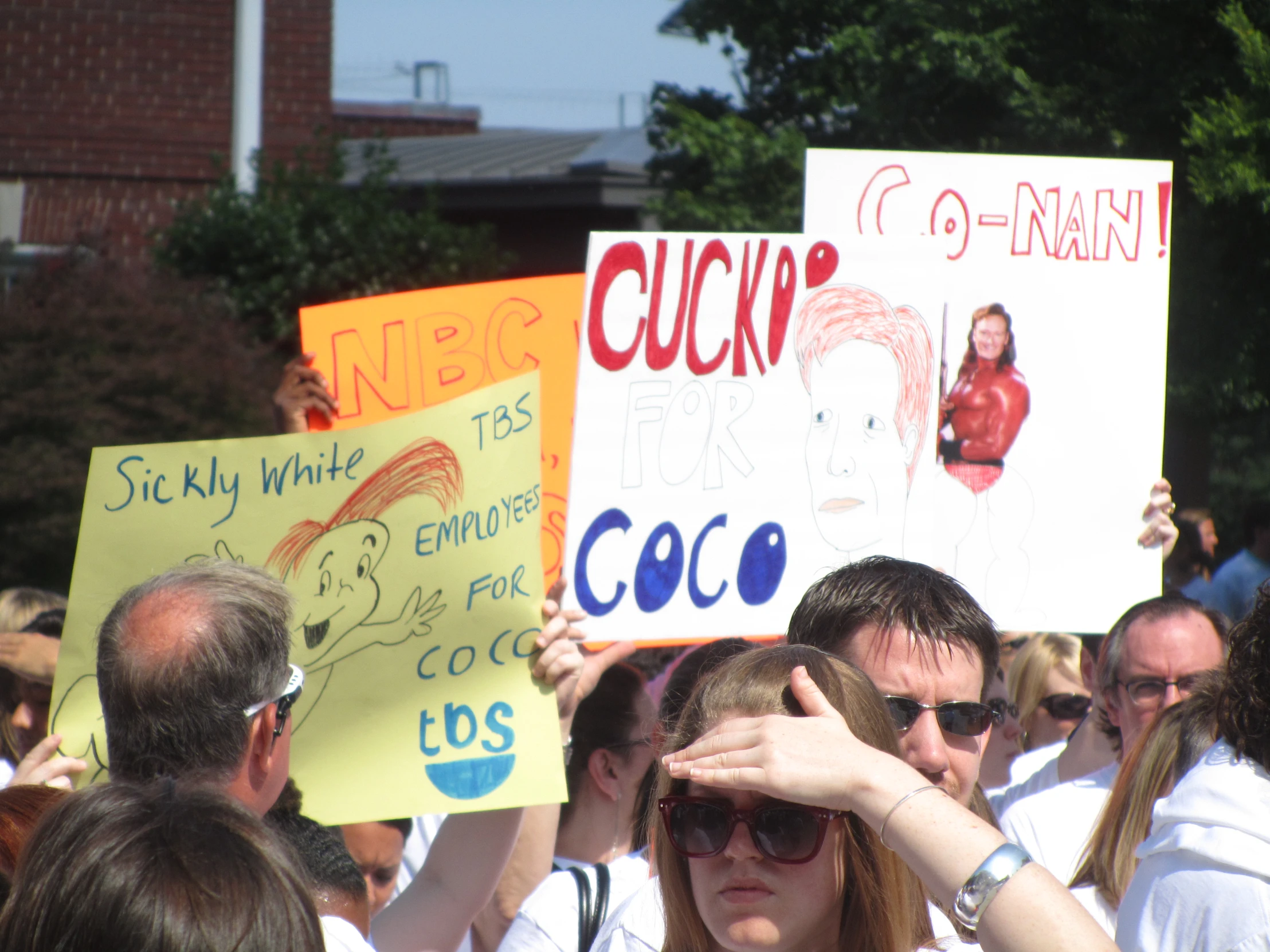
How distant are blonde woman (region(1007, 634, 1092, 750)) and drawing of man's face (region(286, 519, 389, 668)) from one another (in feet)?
9.86

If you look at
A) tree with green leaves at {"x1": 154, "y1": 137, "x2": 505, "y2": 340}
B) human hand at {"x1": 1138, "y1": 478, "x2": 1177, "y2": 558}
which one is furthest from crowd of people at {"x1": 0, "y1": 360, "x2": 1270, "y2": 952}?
tree with green leaves at {"x1": 154, "y1": 137, "x2": 505, "y2": 340}

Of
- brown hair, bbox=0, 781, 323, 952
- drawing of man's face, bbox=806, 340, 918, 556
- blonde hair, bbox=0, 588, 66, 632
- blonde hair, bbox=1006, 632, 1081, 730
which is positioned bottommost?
blonde hair, bbox=1006, 632, 1081, 730

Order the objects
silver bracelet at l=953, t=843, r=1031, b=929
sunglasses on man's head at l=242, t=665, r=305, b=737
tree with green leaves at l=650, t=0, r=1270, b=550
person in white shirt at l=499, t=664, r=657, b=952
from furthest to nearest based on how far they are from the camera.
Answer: tree with green leaves at l=650, t=0, r=1270, b=550 → person in white shirt at l=499, t=664, r=657, b=952 → sunglasses on man's head at l=242, t=665, r=305, b=737 → silver bracelet at l=953, t=843, r=1031, b=929

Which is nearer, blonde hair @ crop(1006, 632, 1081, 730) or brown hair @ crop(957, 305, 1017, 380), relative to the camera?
brown hair @ crop(957, 305, 1017, 380)

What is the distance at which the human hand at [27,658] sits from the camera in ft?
11.8

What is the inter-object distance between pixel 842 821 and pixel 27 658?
104 inches

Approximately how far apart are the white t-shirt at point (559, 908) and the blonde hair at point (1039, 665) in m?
2.60

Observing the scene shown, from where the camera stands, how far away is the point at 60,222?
1780 cm

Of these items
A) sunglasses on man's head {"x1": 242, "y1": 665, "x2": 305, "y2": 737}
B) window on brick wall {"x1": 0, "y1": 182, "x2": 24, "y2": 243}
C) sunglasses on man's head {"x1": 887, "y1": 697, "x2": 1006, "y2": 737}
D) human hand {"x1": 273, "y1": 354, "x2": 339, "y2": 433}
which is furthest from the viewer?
window on brick wall {"x1": 0, "y1": 182, "x2": 24, "y2": 243}

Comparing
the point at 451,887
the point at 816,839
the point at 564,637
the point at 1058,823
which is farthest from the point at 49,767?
the point at 1058,823

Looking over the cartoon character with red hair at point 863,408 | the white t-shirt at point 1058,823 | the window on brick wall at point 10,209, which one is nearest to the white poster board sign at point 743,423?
the cartoon character with red hair at point 863,408

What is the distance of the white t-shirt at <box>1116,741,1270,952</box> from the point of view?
188cm

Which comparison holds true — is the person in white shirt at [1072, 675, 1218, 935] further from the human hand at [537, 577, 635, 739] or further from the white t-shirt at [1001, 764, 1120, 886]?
the human hand at [537, 577, 635, 739]

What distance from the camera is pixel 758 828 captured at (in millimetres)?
1711
